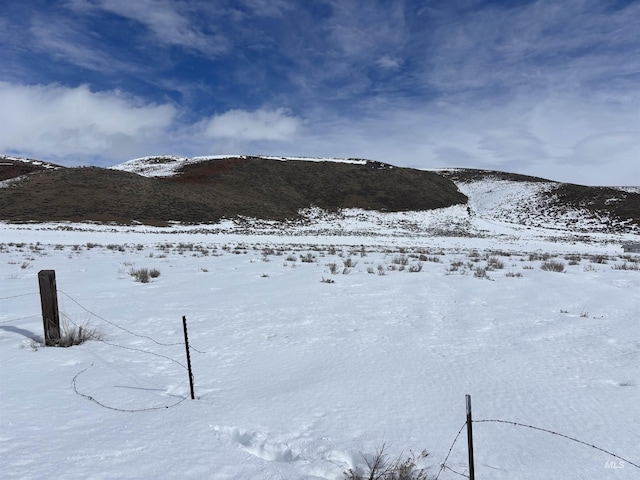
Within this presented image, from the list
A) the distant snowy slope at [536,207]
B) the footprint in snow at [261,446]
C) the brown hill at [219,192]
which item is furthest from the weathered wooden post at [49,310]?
the distant snowy slope at [536,207]

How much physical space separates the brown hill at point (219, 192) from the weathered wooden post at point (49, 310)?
35761mm

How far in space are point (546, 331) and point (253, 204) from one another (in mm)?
47745

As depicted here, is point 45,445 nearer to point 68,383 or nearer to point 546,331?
point 68,383

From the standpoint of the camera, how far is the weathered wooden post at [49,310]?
4.18 meters

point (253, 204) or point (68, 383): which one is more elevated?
point (253, 204)

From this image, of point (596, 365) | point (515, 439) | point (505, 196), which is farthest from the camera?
point (505, 196)

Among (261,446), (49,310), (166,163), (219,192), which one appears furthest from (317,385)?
(166,163)

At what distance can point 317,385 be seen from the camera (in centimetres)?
327

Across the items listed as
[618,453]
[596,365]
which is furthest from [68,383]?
[596,365]

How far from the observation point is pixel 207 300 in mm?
6746

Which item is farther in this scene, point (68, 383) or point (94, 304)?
point (94, 304)

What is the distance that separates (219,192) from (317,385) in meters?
51.6

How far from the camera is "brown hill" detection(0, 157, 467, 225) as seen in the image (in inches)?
1555

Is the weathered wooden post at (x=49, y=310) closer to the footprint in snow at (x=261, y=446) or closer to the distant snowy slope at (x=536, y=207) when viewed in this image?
the footprint in snow at (x=261, y=446)
